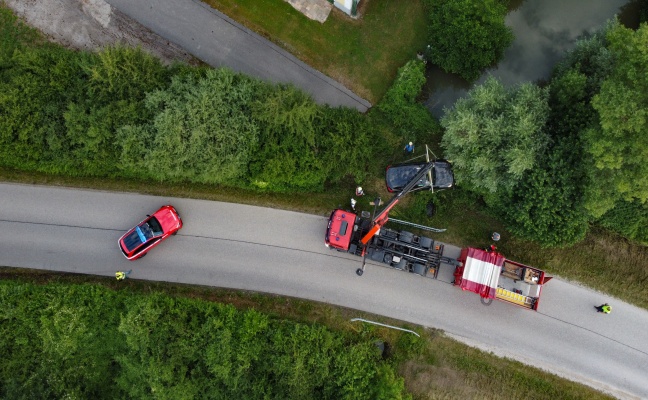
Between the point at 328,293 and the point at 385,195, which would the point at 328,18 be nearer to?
the point at 385,195

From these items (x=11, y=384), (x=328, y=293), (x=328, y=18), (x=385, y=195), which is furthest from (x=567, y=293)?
(x=11, y=384)

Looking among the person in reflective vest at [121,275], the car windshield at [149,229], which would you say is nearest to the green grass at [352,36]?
the car windshield at [149,229]

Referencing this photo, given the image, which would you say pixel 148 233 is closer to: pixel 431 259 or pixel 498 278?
pixel 431 259

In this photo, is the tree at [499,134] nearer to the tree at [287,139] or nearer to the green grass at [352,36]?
the green grass at [352,36]

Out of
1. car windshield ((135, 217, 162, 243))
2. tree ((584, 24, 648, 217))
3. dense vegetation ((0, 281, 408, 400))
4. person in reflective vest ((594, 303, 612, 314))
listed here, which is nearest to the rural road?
person in reflective vest ((594, 303, 612, 314))

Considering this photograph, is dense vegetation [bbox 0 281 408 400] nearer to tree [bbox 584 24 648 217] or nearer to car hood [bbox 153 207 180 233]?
car hood [bbox 153 207 180 233]

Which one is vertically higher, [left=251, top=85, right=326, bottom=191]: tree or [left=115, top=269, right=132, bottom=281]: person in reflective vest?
[left=251, top=85, right=326, bottom=191]: tree
